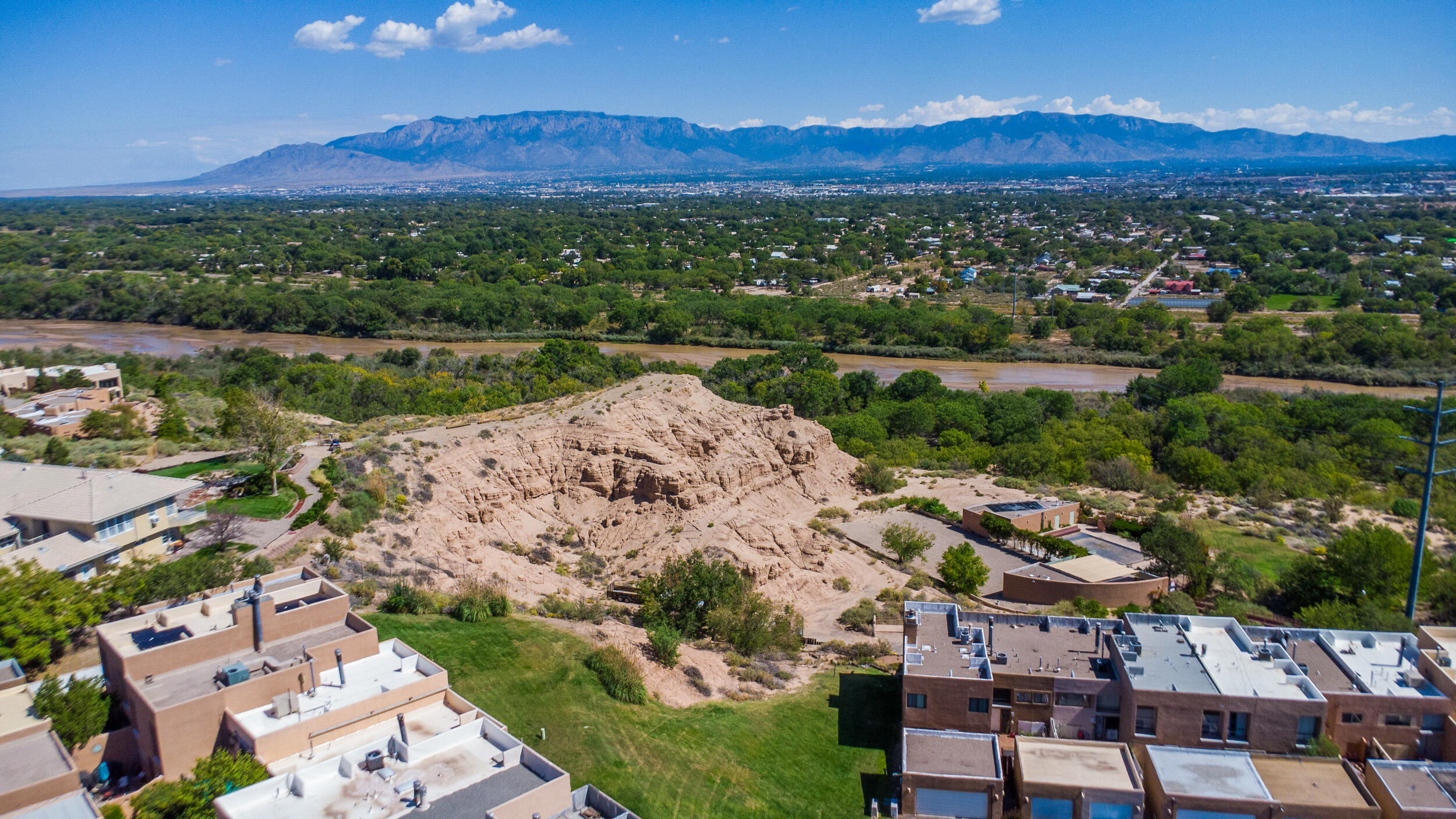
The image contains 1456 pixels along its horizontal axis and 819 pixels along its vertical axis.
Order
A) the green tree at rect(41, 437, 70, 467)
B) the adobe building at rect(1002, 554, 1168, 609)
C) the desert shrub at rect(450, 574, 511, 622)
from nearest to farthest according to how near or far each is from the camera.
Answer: the desert shrub at rect(450, 574, 511, 622) < the adobe building at rect(1002, 554, 1168, 609) < the green tree at rect(41, 437, 70, 467)

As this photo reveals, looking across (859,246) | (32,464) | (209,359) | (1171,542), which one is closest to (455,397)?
(32,464)

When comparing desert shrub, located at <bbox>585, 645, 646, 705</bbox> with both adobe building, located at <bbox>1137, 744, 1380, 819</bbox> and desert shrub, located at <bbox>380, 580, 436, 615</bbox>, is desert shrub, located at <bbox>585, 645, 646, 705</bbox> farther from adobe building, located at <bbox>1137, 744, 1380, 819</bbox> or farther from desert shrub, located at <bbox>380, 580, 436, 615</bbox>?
adobe building, located at <bbox>1137, 744, 1380, 819</bbox>

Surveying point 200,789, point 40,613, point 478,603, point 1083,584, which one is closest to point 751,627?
point 478,603

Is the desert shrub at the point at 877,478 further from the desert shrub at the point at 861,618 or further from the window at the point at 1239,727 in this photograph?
the window at the point at 1239,727

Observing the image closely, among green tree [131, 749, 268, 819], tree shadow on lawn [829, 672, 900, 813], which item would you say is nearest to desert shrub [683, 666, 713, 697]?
tree shadow on lawn [829, 672, 900, 813]

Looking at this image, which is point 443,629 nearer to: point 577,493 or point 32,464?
point 577,493

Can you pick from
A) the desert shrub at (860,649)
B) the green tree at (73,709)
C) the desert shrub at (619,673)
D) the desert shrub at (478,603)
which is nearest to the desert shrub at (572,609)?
the desert shrub at (478,603)

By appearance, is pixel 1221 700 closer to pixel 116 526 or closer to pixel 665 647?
pixel 665 647
